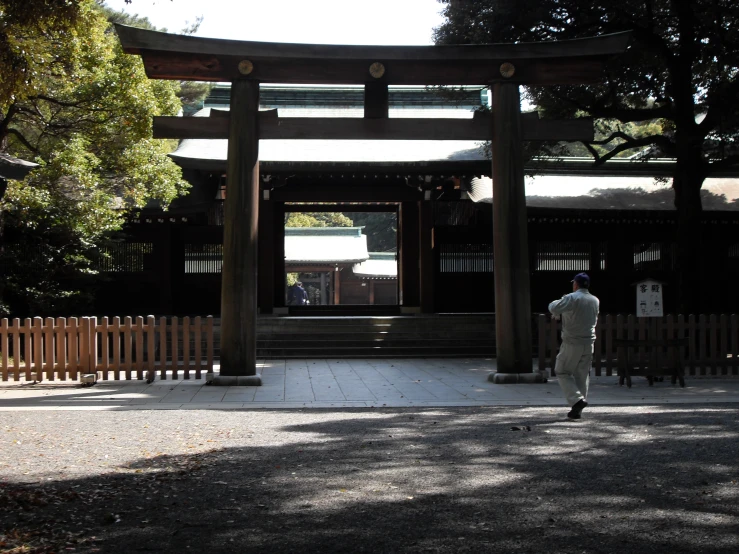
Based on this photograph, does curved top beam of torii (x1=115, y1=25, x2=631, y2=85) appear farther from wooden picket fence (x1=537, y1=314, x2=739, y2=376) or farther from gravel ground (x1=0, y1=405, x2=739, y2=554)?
gravel ground (x1=0, y1=405, x2=739, y2=554)

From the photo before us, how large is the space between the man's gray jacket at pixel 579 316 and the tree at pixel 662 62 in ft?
28.3

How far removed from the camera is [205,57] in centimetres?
1209

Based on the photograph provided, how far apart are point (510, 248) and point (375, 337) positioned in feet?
19.9

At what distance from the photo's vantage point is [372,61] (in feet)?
40.9

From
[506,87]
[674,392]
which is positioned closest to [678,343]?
[674,392]

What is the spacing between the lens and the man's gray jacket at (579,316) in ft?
29.8

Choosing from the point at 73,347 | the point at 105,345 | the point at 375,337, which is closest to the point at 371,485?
the point at 105,345

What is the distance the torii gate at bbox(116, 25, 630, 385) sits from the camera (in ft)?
39.7

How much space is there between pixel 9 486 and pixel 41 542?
140cm

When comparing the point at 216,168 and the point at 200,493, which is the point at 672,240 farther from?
the point at 200,493

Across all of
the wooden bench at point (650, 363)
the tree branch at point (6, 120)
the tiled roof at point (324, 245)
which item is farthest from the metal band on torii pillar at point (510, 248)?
the tiled roof at point (324, 245)

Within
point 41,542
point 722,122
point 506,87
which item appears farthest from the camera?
point 722,122

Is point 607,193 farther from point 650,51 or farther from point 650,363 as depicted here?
point 650,363

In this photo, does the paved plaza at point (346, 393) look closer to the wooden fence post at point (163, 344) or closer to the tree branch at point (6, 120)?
the wooden fence post at point (163, 344)
